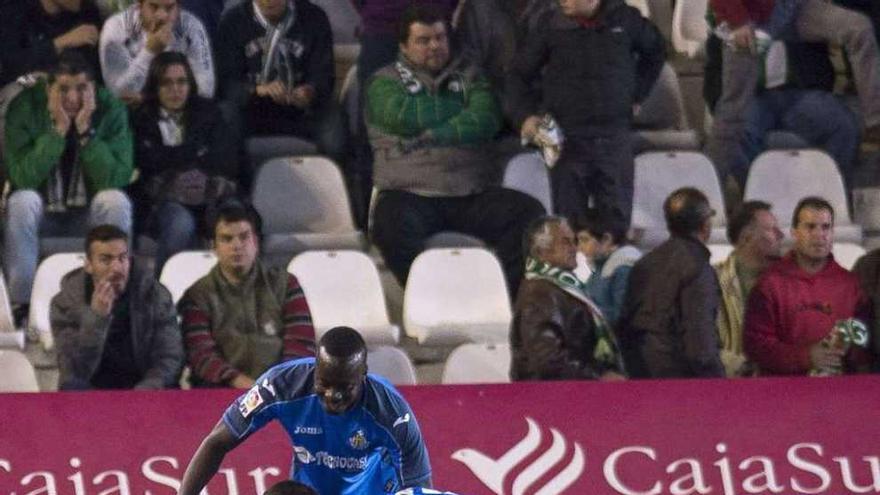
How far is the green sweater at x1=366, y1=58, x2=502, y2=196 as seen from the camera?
33.4 feet

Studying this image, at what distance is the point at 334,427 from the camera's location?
7.26 m

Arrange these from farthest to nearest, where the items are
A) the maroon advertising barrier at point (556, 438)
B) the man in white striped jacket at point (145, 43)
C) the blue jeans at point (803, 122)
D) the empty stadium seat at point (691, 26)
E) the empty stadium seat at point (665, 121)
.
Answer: the empty stadium seat at point (691, 26) → the empty stadium seat at point (665, 121) → the blue jeans at point (803, 122) → the man in white striped jacket at point (145, 43) → the maroon advertising barrier at point (556, 438)

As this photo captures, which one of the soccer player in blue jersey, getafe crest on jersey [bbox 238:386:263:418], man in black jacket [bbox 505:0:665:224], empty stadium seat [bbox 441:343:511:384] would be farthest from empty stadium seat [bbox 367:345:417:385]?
getafe crest on jersey [bbox 238:386:263:418]

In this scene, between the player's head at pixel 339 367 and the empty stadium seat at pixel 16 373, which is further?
the empty stadium seat at pixel 16 373

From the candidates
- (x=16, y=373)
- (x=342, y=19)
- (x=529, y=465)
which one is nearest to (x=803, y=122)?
(x=342, y=19)

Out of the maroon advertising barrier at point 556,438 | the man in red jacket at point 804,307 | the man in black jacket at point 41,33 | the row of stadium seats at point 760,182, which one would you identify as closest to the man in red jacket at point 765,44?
the row of stadium seats at point 760,182

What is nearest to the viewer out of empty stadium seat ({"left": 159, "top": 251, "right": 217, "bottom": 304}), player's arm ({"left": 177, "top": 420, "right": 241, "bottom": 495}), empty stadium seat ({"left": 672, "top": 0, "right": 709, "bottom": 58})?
player's arm ({"left": 177, "top": 420, "right": 241, "bottom": 495})

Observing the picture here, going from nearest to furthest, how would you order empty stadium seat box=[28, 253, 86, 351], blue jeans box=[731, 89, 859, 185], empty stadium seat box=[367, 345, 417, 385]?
empty stadium seat box=[367, 345, 417, 385] → empty stadium seat box=[28, 253, 86, 351] → blue jeans box=[731, 89, 859, 185]

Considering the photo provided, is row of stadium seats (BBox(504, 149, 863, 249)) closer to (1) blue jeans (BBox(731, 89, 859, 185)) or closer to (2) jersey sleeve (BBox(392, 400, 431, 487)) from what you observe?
(1) blue jeans (BBox(731, 89, 859, 185))

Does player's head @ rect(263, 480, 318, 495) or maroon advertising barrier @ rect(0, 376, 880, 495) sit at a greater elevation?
player's head @ rect(263, 480, 318, 495)

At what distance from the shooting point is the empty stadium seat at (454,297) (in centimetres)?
995

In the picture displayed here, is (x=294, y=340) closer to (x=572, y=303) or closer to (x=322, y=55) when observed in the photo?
(x=572, y=303)

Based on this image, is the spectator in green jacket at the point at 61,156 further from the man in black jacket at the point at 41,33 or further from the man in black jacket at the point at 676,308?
the man in black jacket at the point at 676,308

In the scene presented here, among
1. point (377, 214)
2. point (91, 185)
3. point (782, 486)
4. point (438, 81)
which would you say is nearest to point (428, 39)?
point (438, 81)
